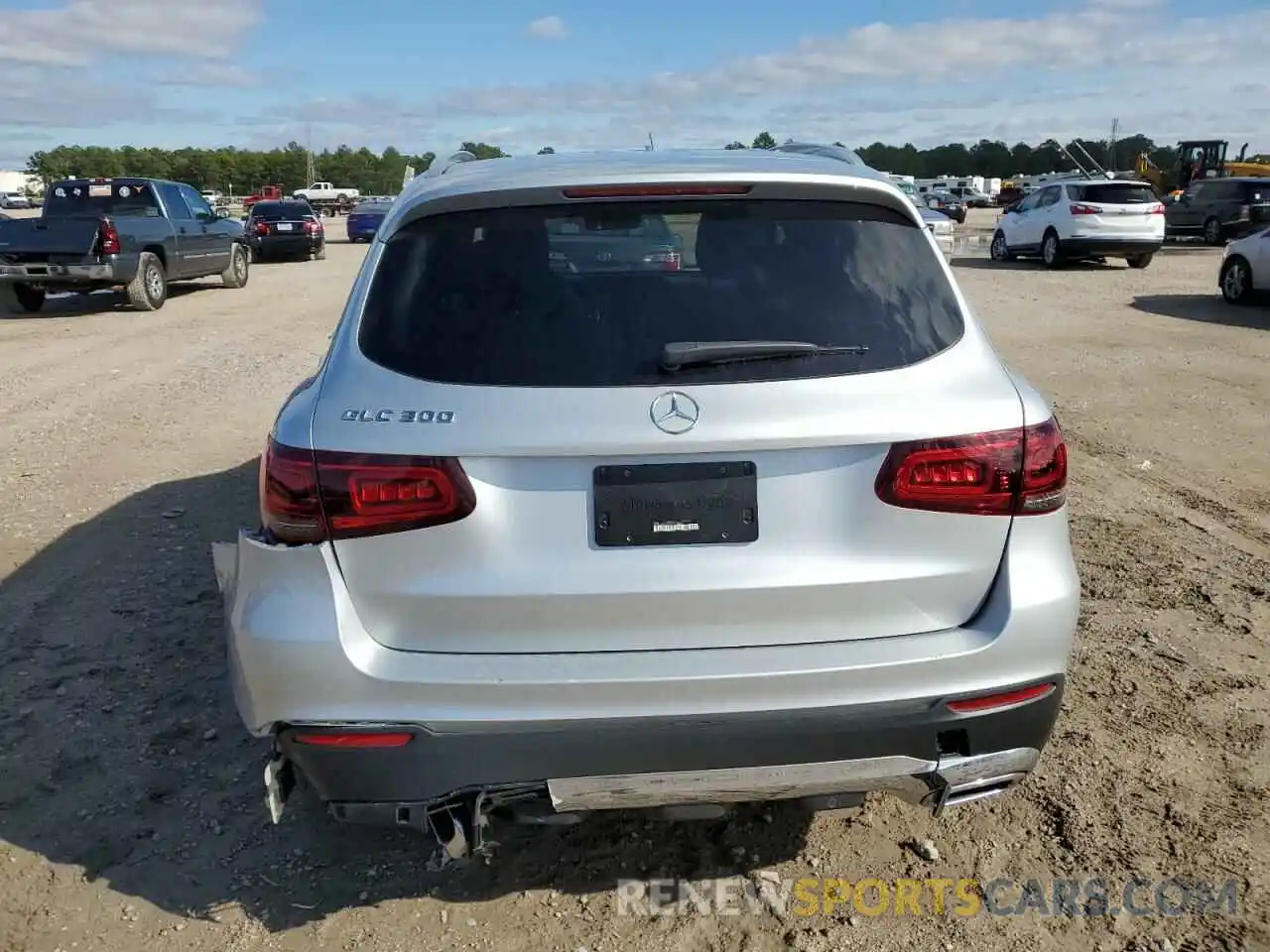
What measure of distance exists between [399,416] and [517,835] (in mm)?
1507

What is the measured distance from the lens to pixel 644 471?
2.42 metres

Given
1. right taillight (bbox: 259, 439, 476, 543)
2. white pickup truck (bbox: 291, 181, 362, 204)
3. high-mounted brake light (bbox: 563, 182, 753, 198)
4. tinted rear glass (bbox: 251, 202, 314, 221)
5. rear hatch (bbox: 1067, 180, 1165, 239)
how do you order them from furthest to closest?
white pickup truck (bbox: 291, 181, 362, 204) → tinted rear glass (bbox: 251, 202, 314, 221) → rear hatch (bbox: 1067, 180, 1165, 239) → high-mounted brake light (bbox: 563, 182, 753, 198) → right taillight (bbox: 259, 439, 476, 543)

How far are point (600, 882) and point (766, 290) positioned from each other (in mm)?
1715

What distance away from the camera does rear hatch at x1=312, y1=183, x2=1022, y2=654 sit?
7.93 feet

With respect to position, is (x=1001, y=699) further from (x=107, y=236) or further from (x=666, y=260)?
(x=107, y=236)

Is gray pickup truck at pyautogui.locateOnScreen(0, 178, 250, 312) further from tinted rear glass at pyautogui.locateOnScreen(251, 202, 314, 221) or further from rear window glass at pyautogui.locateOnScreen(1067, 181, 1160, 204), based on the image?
rear window glass at pyautogui.locateOnScreen(1067, 181, 1160, 204)

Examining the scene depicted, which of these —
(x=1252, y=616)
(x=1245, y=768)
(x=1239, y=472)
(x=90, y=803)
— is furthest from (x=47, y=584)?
(x=1239, y=472)

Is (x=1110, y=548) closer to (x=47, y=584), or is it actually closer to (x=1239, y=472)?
(x=1239, y=472)

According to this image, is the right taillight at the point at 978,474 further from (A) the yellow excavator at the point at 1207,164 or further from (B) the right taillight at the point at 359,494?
(A) the yellow excavator at the point at 1207,164

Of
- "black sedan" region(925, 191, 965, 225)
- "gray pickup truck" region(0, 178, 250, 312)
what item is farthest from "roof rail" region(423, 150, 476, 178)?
"black sedan" region(925, 191, 965, 225)

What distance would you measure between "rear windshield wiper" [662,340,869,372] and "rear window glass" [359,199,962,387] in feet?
0.06

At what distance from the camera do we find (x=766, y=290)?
2.62m

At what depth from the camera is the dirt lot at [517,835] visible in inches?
115

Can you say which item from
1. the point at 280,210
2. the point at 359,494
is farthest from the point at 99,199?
the point at 359,494
